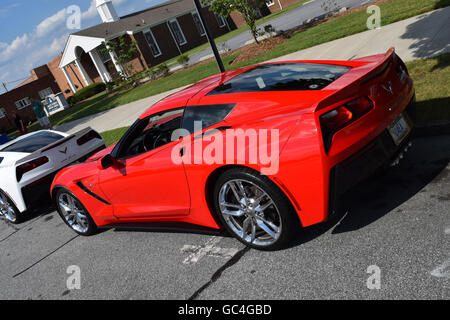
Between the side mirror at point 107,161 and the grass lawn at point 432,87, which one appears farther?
the grass lawn at point 432,87

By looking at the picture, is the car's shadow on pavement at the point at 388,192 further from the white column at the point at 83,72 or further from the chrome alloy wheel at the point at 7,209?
the white column at the point at 83,72

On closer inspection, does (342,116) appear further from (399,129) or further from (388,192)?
(388,192)

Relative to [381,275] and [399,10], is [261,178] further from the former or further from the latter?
[399,10]

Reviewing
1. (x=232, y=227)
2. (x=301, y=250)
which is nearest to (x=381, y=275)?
(x=301, y=250)

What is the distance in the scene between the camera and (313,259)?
323 cm

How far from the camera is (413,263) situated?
278 cm

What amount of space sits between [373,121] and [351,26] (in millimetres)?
11436

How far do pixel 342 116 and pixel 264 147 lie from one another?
632 mm

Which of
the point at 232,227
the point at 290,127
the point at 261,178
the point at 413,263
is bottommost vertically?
the point at 413,263

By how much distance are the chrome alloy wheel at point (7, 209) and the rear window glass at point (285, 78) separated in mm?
5169

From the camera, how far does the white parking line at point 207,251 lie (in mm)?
3820

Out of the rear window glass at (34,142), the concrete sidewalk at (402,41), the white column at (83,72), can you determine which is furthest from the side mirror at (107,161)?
the white column at (83,72)

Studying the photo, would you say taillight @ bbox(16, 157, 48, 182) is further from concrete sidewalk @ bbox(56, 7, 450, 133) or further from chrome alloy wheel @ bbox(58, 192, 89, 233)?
concrete sidewalk @ bbox(56, 7, 450, 133)

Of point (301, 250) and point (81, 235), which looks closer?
point (301, 250)
